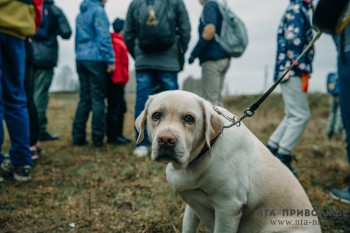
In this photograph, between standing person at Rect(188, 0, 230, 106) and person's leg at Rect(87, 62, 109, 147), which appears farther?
person's leg at Rect(87, 62, 109, 147)

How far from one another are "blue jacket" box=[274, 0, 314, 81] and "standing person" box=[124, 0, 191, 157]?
1329 mm

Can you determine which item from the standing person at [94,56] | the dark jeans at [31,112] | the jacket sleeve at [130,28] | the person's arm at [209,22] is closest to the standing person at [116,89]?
the standing person at [94,56]

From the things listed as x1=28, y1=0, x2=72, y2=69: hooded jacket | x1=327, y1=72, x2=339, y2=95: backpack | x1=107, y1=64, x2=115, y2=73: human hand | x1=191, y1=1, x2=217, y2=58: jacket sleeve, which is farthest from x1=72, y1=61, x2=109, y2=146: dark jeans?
x1=327, y1=72, x2=339, y2=95: backpack

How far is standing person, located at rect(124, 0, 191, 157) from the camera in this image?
4461 millimetres

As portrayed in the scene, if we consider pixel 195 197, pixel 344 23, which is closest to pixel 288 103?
pixel 344 23

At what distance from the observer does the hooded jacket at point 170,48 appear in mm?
4633

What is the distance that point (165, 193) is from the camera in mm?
3252

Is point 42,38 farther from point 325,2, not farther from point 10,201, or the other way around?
point 325,2

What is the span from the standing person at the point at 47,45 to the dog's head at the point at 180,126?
4355 mm

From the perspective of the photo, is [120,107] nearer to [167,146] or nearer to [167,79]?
[167,79]

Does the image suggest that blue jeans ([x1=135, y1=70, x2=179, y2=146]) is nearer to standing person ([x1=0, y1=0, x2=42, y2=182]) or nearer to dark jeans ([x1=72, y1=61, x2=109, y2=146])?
dark jeans ([x1=72, y1=61, x2=109, y2=146])

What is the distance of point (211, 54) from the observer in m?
5.29

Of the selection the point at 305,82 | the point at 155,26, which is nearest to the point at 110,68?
the point at 155,26

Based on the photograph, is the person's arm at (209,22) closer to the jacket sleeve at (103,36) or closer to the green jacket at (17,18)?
the jacket sleeve at (103,36)
